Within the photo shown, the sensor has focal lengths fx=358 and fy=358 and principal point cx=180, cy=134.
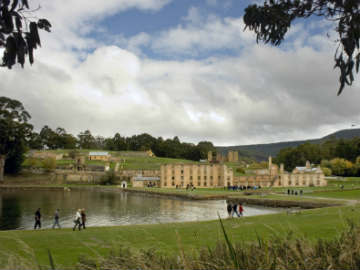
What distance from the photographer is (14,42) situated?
559 centimetres

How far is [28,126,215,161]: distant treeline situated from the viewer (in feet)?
465

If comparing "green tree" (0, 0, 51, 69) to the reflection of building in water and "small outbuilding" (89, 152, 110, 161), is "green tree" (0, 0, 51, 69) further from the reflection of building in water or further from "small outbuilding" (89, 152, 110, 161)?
"small outbuilding" (89, 152, 110, 161)

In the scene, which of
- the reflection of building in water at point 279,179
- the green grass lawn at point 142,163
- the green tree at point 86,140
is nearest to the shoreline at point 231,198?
the reflection of building in water at point 279,179

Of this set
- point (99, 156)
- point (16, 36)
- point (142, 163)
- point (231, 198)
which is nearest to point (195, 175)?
point (231, 198)

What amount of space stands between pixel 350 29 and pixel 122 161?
111 metres

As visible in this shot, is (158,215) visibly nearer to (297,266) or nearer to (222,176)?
(297,266)

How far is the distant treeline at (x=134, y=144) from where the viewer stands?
14175 centimetres

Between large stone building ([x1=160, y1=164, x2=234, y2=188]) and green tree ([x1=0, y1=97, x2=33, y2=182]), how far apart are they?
29.7 metres

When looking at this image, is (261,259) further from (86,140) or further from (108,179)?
(86,140)

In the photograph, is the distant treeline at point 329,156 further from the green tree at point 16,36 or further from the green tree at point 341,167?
the green tree at point 16,36

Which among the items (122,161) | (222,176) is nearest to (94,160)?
(122,161)

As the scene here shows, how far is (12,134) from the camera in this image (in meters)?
64.2

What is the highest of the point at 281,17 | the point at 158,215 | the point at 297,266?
the point at 281,17

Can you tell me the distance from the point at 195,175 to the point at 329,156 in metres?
55.0
